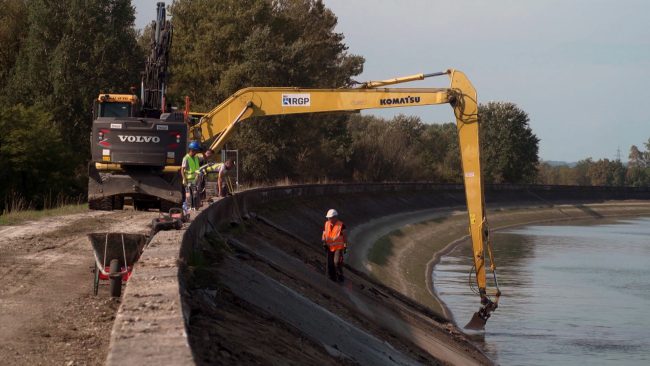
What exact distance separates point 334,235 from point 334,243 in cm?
35

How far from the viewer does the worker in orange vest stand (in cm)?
2195

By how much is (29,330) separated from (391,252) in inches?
1444

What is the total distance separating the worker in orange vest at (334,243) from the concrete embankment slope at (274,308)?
0.41 metres

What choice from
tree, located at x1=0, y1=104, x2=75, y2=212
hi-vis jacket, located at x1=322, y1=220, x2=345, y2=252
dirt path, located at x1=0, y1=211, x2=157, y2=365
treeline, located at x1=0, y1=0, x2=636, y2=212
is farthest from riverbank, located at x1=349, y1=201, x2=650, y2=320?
dirt path, located at x1=0, y1=211, x2=157, y2=365

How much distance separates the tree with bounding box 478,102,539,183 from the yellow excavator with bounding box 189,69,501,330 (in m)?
86.1

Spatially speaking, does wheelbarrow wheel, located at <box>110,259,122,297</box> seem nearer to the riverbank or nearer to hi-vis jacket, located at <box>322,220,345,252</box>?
hi-vis jacket, located at <box>322,220,345,252</box>

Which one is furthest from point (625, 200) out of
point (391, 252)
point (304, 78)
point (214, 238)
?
point (214, 238)

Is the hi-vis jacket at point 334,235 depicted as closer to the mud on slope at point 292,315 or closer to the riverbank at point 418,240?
the mud on slope at point 292,315

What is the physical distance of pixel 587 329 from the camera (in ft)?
97.4

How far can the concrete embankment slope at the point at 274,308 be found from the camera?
10.3 meters

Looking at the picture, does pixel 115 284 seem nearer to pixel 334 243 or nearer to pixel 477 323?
pixel 334 243

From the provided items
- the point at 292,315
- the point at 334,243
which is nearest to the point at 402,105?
the point at 334,243

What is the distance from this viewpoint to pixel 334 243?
2242 cm

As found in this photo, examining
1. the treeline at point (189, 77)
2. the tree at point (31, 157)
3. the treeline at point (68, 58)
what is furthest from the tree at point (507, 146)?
the tree at point (31, 157)
